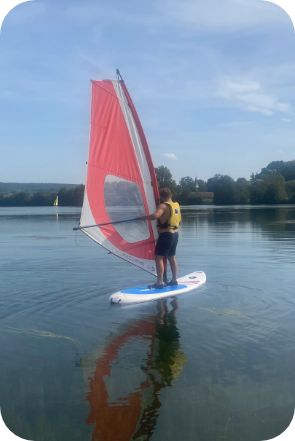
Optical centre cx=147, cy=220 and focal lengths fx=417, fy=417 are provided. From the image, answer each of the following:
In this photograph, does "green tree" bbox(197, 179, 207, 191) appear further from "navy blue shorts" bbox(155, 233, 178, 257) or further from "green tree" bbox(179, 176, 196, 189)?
"navy blue shorts" bbox(155, 233, 178, 257)

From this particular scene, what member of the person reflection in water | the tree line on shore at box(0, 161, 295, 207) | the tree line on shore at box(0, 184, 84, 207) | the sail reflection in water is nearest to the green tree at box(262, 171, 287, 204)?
the tree line on shore at box(0, 161, 295, 207)

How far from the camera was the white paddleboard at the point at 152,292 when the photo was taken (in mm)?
6723

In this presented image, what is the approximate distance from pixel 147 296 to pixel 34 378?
3.25 meters

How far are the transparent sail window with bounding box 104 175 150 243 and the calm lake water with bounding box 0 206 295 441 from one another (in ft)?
3.89

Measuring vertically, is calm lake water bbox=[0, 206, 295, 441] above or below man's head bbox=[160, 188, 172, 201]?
below

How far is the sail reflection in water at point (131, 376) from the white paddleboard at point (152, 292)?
3.47 feet

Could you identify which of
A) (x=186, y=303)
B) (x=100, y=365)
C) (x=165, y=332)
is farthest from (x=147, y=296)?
(x=100, y=365)

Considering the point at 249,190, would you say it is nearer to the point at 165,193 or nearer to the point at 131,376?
the point at 165,193

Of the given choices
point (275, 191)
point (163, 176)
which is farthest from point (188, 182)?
point (163, 176)

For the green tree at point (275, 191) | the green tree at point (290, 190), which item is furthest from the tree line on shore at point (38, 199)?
the green tree at point (290, 190)

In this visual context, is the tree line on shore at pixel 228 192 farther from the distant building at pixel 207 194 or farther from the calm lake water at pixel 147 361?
the calm lake water at pixel 147 361

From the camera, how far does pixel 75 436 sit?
9.93 ft

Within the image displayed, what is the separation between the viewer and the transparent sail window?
7340 mm

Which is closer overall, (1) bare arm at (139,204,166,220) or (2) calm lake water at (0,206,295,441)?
(2) calm lake water at (0,206,295,441)
